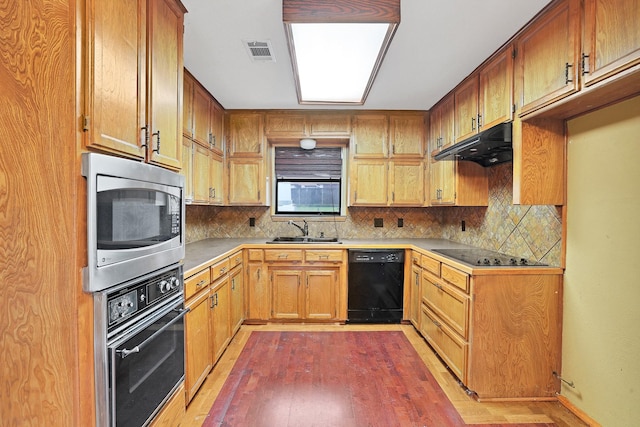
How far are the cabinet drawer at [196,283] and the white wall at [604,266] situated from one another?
2449 millimetres

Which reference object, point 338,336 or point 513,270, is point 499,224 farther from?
point 338,336

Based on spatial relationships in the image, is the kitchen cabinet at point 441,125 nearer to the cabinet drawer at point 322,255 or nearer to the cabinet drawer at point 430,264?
the cabinet drawer at point 430,264

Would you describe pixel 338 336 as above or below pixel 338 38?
below

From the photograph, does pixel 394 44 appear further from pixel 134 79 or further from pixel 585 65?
pixel 134 79

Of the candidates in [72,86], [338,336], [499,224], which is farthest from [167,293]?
[499,224]

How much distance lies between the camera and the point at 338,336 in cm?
311

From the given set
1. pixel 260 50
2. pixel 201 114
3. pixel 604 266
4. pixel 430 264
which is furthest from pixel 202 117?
pixel 604 266

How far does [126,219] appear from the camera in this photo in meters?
1.21

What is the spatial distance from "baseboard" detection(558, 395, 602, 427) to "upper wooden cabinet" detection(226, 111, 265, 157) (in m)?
3.40

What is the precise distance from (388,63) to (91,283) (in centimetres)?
236

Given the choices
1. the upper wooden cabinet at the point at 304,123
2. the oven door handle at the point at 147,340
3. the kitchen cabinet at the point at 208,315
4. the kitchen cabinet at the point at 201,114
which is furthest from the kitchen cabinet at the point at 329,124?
the oven door handle at the point at 147,340

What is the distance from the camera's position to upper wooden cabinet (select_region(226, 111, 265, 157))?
3619mm

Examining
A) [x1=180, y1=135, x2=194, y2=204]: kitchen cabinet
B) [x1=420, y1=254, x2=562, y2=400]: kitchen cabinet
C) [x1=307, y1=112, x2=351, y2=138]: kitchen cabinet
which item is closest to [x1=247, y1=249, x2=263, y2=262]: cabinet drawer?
[x1=180, y1=135, x2=194, y2=204]: kitchen cabinet

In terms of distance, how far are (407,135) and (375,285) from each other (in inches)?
70.6
